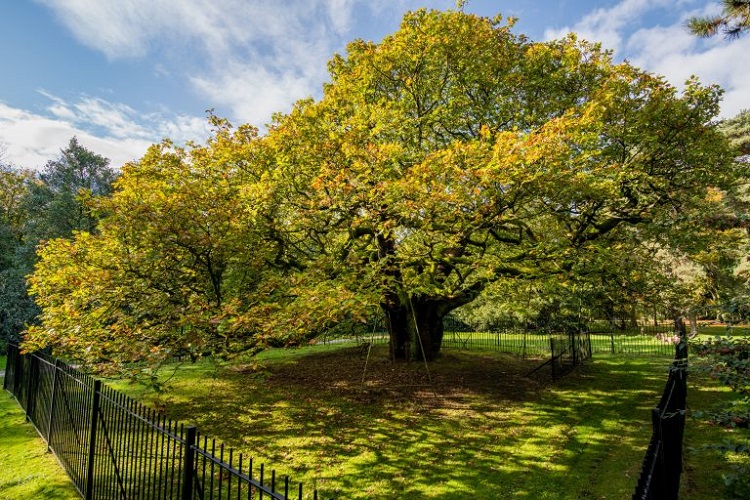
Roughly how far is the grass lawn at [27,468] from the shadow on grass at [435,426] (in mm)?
2913

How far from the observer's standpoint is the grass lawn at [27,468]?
22.5 feet

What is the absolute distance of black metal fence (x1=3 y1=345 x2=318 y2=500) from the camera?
529cm

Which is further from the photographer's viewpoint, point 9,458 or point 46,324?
point 46,324

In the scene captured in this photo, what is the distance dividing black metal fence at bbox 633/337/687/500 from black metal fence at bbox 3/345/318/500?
369 cm

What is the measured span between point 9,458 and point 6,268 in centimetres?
2741

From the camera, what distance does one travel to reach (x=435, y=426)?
9922mm

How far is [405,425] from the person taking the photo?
9977 mm

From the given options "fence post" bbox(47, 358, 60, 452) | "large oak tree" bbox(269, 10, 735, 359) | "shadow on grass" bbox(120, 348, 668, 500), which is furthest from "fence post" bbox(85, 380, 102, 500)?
"large oak tree" bbox(269, 10, 735, 359)

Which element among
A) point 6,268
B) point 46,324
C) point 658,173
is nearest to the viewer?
point 46,324

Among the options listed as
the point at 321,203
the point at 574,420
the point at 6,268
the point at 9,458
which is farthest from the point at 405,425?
the point at 6,268

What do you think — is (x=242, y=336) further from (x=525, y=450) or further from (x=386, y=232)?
(x=525, y=450)

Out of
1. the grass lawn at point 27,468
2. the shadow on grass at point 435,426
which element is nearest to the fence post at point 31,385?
the grass lawn at point 27,468

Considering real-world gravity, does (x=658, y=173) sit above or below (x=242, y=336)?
above

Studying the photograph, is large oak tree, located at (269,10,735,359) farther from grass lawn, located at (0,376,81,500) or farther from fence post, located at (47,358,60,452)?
grass lawn, located at (0,376,81,500)
